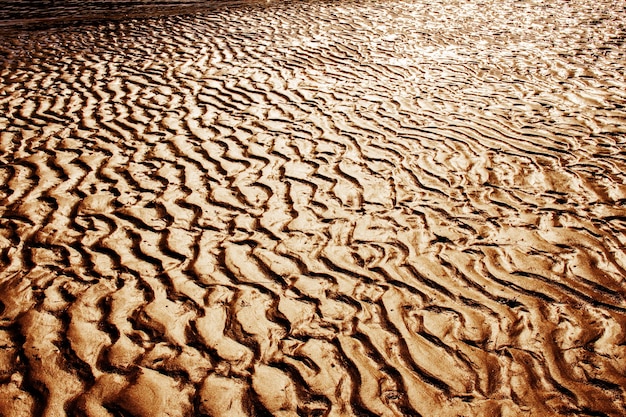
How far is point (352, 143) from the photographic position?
513cm

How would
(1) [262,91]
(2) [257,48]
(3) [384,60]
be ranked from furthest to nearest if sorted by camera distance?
(2) [257,48] → (3) [384,60] → (1) [262,91]

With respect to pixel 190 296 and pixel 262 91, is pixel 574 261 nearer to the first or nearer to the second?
pixel 190 296

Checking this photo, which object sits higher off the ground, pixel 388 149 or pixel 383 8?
pixel 383 8

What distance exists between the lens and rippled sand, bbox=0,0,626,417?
8.16 feet

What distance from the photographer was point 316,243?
11.7 feet

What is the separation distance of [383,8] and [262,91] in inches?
313

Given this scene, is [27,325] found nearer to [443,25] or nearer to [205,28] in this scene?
[205,28]

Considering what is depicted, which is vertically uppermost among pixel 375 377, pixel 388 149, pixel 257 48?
pixel 257 48

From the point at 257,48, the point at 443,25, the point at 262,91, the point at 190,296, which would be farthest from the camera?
the point at 443,25

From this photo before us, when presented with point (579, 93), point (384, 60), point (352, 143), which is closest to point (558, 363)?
point (352, 143)

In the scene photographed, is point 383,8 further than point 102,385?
Yes

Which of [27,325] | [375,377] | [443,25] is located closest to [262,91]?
[27,325]

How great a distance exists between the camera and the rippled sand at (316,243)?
2488 millimetres

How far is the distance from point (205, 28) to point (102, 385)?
33.7ft
